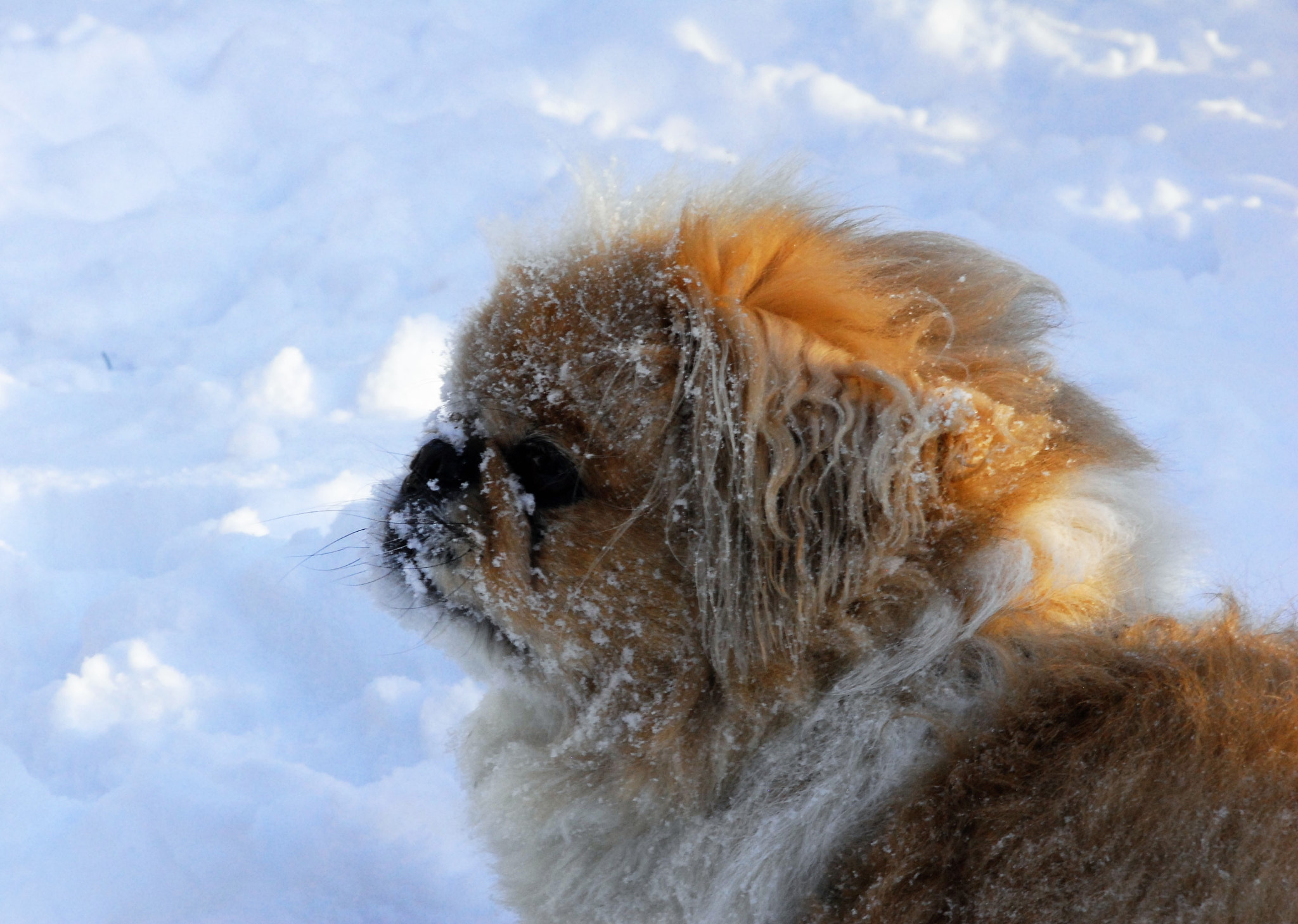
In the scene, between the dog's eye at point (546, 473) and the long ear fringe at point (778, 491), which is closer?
the long ear fringe at point (778, 491)

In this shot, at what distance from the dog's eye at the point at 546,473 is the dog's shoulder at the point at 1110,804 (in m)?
0.79

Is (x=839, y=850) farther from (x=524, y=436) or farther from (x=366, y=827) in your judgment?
(x=366, y=827)

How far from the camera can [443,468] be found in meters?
1.96

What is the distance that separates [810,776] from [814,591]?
32 cm

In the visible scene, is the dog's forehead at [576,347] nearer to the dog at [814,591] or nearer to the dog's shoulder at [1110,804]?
the dog at [814,591]

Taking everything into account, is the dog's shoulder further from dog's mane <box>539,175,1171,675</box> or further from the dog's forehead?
the dog's forehead

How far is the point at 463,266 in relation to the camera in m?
4.78

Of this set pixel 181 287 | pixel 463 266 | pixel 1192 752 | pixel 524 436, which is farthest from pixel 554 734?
pixel 181 287

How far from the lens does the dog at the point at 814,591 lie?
4.99 ft

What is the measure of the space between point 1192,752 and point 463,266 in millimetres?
3969

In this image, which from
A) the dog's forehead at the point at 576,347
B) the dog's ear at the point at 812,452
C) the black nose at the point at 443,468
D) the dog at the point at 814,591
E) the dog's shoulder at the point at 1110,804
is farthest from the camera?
the black nose at the point at 443,468

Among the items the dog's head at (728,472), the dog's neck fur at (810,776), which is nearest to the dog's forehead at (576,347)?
the dog's head at (728,472)

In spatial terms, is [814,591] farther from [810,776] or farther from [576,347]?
[576,347]

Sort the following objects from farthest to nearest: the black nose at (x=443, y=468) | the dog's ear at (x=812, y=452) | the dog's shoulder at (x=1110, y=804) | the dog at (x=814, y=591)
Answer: the black nose at (x=443, y=468) → the dog's ear at (x=812, y=452) → the dog at (x=814, y=591) → the dog's shoulder at (x=1110, y=804)
